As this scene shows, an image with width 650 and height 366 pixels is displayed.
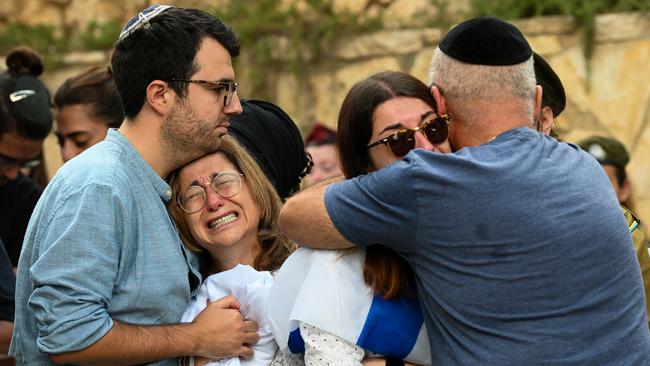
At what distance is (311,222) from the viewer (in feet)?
9.57

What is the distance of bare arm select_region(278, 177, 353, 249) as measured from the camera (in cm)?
289

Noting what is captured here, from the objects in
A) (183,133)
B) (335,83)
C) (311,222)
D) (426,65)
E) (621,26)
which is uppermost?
(183,133)

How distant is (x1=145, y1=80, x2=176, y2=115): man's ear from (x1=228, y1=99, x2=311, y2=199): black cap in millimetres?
498

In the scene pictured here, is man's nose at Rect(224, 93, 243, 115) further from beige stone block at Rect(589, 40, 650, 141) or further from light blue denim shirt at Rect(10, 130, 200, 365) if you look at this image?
beige stone block at Rect(589, 40, 650, 141)

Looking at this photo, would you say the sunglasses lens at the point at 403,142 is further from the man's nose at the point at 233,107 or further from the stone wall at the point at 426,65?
the stone wall at the point at 426,65

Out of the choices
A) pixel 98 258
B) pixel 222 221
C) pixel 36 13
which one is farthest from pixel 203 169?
pixel 36 13

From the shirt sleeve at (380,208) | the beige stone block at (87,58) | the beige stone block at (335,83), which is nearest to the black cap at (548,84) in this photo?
the shirt sleeve at (380,208)

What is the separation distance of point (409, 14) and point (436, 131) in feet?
12.6

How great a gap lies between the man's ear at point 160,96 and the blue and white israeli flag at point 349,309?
0.67 metres

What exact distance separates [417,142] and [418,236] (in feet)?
1.11

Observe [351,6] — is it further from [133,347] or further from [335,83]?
[133,347]

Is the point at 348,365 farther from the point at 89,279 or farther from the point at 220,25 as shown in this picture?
the point at 220,25

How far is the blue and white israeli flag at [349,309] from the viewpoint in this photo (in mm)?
2912

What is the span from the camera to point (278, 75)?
705 cm
